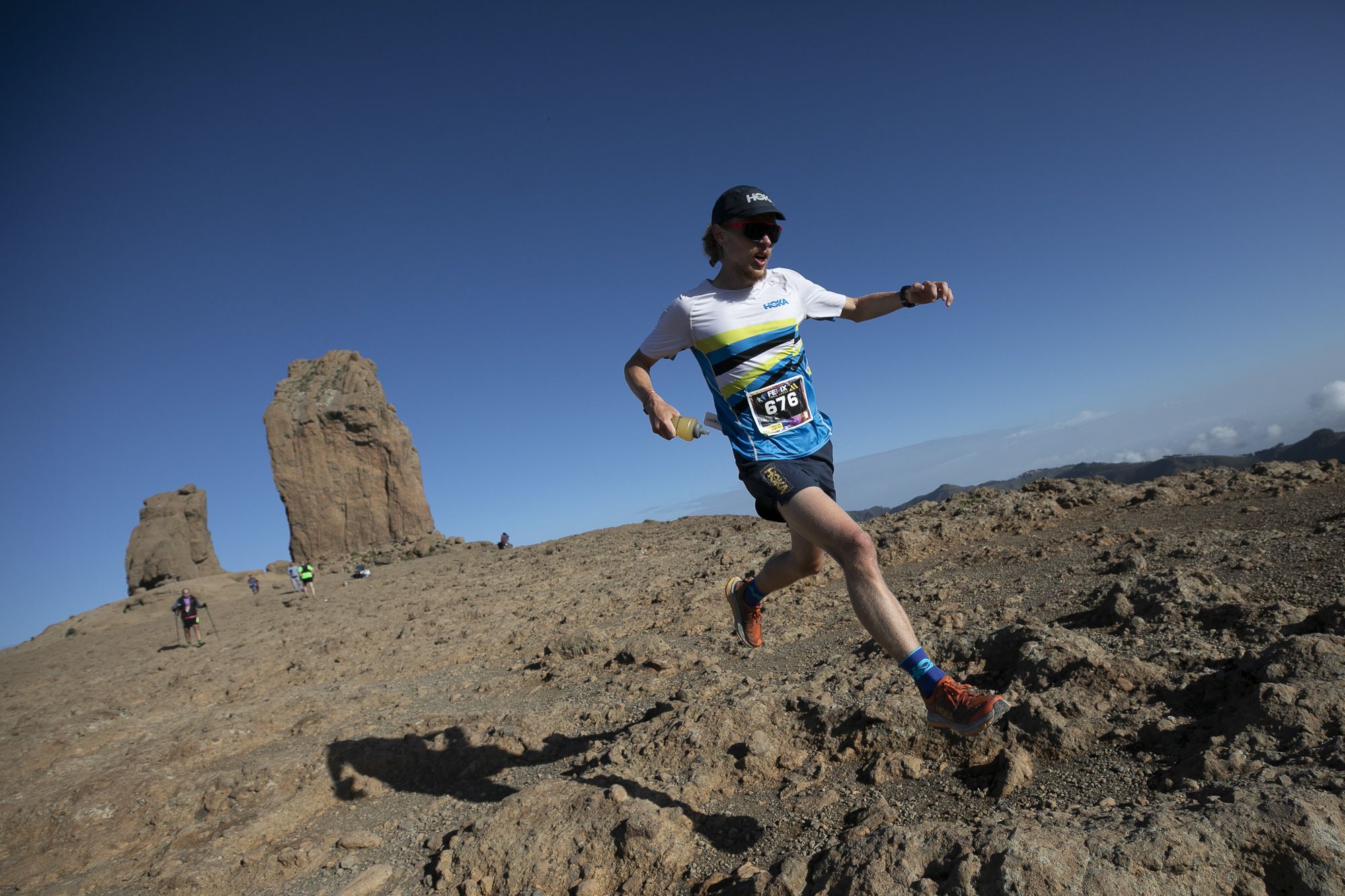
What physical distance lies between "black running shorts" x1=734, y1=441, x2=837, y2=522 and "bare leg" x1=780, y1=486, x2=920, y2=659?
120mm

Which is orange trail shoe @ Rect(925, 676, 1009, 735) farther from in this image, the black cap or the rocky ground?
the black cap

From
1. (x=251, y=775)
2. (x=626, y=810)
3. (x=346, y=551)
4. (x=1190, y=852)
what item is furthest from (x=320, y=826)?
(x=346, y=551)

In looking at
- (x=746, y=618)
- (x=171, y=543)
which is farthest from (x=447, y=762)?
(x=171, y=543)

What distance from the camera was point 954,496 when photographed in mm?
9195

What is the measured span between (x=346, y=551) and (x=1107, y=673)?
124ft

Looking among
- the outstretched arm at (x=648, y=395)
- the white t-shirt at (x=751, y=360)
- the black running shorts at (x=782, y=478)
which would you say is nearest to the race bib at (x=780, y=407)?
the white t-shirt at (x=751, y=360)

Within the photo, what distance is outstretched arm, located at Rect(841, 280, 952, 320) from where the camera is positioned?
309 centimetres

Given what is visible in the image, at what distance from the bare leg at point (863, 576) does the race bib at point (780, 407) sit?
397 millimetres

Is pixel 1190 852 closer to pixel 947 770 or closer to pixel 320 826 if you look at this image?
pixel 947 770

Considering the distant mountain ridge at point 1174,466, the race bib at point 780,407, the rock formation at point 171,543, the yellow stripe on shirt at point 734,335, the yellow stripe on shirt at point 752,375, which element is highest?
the rock formation at point 171,543

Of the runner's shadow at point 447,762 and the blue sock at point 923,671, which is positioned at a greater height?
the blue sock at point 923,671

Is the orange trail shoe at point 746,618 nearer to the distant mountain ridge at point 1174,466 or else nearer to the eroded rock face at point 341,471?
the distant mountain ridge at point 1174,466

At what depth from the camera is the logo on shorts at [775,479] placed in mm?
2750

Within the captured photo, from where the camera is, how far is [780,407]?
9.67 ft
